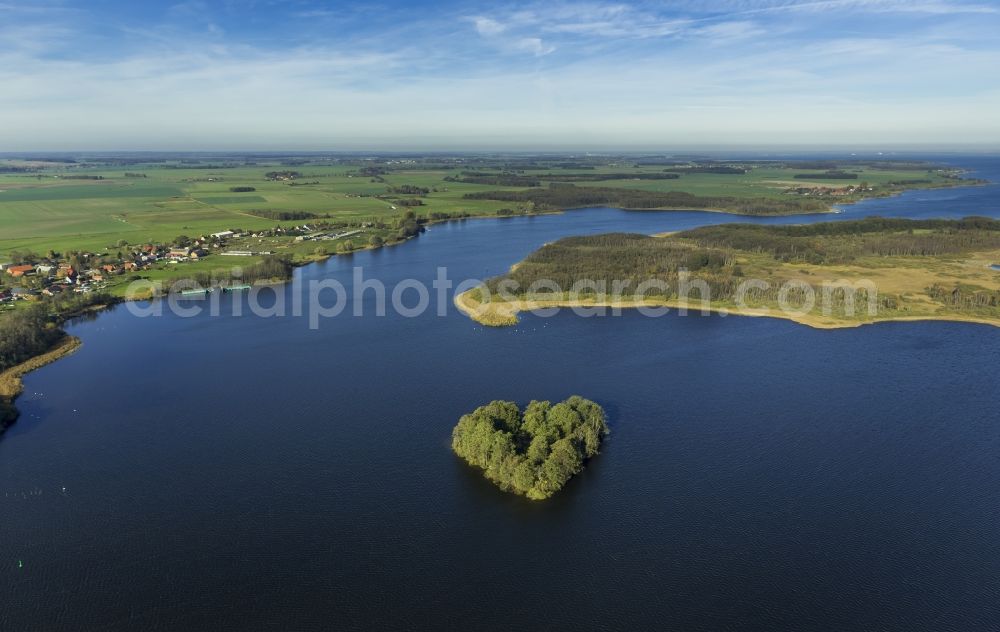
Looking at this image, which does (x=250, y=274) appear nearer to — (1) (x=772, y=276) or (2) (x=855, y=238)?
(1) (x=772, y=276)

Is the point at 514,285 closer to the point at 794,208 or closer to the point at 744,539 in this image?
the point at 744,539

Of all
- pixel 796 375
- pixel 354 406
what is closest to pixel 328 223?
pixel 354 406

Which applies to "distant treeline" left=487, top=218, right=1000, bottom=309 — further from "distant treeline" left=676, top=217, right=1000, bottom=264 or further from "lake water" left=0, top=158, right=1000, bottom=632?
"lake water" left=0, top=158, right=1000, bottom=632

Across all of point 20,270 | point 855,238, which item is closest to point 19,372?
point 20,270

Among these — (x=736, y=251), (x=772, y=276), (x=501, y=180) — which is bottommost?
(x=772, y=276)

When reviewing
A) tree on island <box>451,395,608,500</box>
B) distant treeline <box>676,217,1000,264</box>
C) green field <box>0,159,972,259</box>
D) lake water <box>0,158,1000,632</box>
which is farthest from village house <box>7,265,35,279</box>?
distant treeline <box>676,217,1000,264</box>

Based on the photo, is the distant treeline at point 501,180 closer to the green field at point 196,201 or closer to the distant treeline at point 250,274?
the green field at point 196,201
